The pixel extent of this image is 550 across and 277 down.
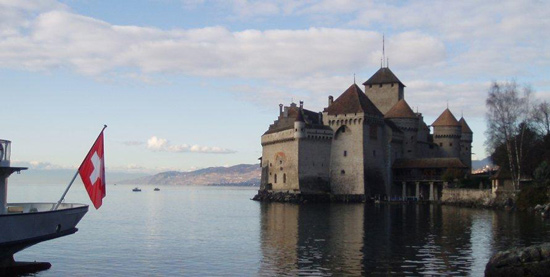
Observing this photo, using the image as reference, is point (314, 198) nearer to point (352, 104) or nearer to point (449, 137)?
point (352, 104)

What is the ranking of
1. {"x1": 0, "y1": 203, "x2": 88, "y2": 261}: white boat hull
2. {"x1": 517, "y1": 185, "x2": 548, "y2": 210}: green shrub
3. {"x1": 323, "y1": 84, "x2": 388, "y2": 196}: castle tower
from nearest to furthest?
{"x1": 0, "y1": 203, "x2": 88, "y2": 261}: white boat hull, {"x1": 517, "y1": 185, "x2": 548, "y2": 210}: green shrub, {"x1": 323, "y1": 84, "x2": 388, "y2": 196}: castle tower

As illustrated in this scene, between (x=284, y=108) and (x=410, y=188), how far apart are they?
2100 centimetres

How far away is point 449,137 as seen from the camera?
9575 centimetres

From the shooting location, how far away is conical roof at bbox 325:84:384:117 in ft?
271

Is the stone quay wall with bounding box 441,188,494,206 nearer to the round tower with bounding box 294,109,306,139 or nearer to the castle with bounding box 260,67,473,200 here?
the castle with bounding box 260,67,473,200

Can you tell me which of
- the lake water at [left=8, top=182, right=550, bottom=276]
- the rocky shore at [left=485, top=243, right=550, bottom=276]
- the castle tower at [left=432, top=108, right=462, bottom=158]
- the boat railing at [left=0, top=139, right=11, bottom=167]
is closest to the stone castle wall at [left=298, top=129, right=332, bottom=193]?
the castle tower at [left=432, top=108, right=462, bottom=158]

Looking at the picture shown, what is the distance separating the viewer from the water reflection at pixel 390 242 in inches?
985

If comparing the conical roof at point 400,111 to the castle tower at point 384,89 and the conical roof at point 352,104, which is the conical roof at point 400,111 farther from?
the conical roof at point 352,104

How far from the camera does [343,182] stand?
83750mm

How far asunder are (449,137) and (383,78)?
43.1 ft

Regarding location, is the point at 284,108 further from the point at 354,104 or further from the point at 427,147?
the point at 427,147

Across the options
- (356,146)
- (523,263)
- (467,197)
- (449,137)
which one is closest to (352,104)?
(356,146)

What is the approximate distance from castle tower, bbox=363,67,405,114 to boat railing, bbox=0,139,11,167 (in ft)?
258

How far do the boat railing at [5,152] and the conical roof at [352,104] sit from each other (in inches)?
2456
